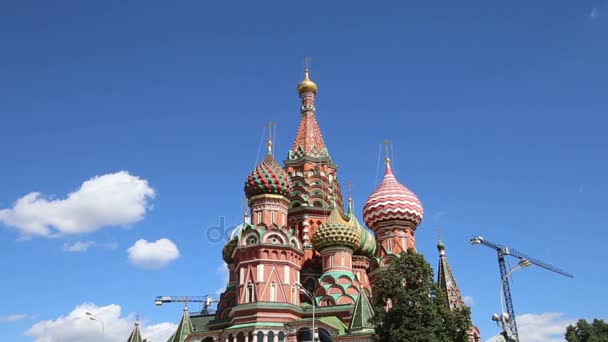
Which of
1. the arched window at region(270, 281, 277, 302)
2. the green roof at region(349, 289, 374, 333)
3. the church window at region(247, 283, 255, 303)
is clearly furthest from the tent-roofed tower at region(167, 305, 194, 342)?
the green roof at region(349, 289, 374, 333)

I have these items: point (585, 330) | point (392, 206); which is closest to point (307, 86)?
point (392, 206)

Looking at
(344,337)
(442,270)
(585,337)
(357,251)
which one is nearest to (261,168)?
(357,251)

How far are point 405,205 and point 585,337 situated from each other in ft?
116

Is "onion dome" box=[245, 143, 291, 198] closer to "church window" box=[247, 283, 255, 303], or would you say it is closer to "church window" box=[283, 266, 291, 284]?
"church window" box=[283, 266, 291, 284]

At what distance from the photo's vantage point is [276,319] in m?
35.8

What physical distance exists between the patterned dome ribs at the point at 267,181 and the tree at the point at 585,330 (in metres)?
43.8

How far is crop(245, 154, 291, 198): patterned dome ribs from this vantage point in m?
41.0

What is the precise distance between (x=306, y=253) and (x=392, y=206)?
787 centimetres

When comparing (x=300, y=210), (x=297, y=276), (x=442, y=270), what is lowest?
(x=297, y=276)

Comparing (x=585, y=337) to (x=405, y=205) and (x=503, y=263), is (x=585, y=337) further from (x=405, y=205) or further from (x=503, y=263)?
(x=405, y=205)

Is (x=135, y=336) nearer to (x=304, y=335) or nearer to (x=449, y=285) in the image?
(x=304, y=335)

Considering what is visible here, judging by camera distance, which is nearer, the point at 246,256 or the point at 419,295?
the point at 419,295

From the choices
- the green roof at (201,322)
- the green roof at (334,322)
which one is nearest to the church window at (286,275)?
the green roof at (334,322)

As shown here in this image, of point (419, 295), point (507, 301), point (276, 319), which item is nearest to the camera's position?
point (419, 295)
